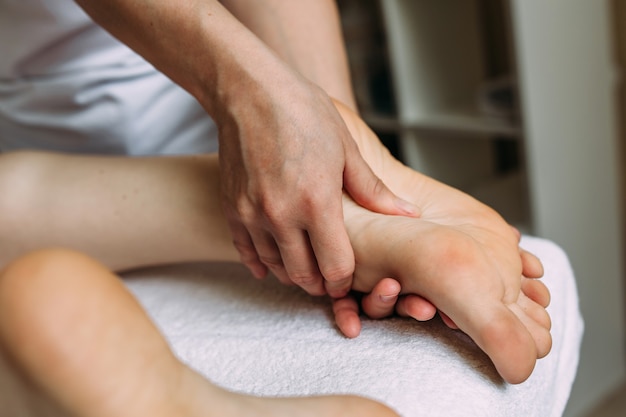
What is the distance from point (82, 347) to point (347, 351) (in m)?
0.25

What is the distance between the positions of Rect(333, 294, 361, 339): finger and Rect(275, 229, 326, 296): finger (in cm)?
1

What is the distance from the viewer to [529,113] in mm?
1286

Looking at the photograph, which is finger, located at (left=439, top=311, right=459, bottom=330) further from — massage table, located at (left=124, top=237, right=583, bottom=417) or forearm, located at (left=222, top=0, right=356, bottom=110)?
forearm, located at (left=222, top=0, right=356, bottom=110)

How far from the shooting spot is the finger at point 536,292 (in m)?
0.63

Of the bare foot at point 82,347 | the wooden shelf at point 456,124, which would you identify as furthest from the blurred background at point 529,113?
the bare foot at point 82,347

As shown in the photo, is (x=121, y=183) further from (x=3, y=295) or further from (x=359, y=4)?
(x=359, y=4)

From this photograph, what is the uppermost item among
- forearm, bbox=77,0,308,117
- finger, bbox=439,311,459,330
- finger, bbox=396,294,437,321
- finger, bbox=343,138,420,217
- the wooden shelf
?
forearm, bbox=77,0,308,117

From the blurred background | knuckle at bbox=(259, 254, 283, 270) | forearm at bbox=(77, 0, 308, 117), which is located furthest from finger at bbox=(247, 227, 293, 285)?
the blurred background

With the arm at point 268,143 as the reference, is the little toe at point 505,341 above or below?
below

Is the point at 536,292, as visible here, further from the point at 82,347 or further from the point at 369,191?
the point at 82,347

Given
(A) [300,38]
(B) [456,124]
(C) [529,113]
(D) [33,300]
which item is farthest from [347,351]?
(B) [456,124]

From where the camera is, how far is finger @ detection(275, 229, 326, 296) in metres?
0.63

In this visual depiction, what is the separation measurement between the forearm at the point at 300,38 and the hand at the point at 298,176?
23 centimetres

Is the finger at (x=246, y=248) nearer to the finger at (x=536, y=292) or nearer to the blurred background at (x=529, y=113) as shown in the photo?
the finger at (x=536, y=292)
